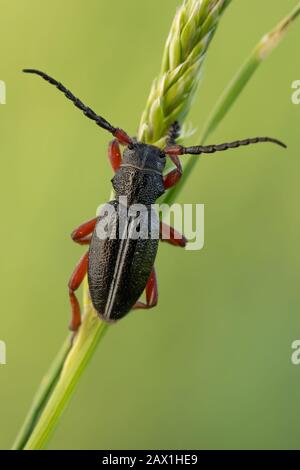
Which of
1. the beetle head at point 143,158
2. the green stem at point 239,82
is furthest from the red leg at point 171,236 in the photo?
the green stem at point 239,82

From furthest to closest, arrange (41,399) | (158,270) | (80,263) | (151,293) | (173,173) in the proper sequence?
(158,270) < (151,293) < (80,263) < (173,173) < (41,399)

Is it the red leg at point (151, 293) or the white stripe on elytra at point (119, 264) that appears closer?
the white stripe on elytra at point (119, 264)

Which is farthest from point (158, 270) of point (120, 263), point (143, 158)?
point (143, 158)

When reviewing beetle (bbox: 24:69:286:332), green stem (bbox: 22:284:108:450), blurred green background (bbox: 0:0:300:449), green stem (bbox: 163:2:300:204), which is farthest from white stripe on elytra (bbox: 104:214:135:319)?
blurred green background (bbox: 0:0:300:449)

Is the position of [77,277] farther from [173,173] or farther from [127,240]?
[173,173]

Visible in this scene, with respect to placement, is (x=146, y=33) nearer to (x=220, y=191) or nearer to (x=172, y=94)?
(x=220, y=191)

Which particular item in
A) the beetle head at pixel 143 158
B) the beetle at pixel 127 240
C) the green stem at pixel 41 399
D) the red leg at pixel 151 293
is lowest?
the green stem at pixel 41 399

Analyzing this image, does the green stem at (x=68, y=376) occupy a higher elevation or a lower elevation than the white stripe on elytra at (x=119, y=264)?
lower

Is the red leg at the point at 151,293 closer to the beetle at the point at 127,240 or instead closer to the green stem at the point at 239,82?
the beetle at the point at 127,240
